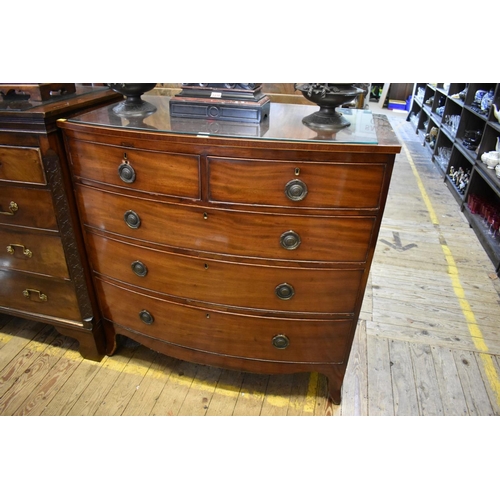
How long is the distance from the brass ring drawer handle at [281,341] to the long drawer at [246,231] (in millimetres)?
367

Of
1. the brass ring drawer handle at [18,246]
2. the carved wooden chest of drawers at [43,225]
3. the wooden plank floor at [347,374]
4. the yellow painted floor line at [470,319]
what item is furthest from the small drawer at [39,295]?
the yellow painted floor line at [470,319]

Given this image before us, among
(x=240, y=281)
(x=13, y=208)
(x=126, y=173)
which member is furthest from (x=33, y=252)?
(x=240, y=281)

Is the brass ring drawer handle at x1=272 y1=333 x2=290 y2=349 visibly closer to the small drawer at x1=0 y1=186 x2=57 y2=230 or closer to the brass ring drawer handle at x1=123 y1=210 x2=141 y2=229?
the brass ring drawer handle at x1=123 y1=210 x2=141 y2=229

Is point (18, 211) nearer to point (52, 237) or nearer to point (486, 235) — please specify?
point (52, 237)

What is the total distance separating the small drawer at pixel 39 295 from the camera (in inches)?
70.7

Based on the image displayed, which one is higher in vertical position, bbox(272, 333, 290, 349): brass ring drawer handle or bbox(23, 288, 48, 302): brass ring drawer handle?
bbox(272, 333, 290, 349): brass ring drawer handle

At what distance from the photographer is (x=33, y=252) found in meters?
1.71

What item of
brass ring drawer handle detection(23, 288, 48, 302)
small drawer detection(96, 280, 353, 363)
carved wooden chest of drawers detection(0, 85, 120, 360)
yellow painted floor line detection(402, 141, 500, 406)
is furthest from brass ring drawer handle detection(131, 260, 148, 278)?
yellow painted floor line detection(402, 141, 500, 406)

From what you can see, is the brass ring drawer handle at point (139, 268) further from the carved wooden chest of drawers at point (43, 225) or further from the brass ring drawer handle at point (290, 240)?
the brass ring drawer handle at point (290, 240)

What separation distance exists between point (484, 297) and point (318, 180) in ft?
6.22

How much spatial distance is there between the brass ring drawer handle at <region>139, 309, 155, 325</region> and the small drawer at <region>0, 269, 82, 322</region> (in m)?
0.35

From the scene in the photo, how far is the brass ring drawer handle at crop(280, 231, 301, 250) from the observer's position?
133cm

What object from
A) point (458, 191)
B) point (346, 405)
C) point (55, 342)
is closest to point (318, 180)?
point (346, 405)

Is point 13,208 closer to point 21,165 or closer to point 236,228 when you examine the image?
point 21,165
